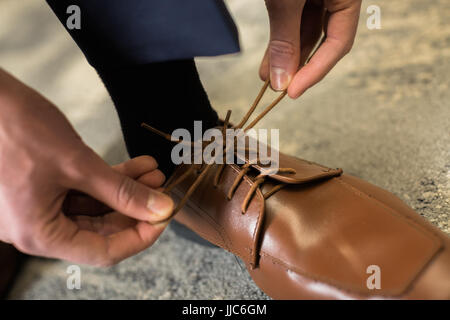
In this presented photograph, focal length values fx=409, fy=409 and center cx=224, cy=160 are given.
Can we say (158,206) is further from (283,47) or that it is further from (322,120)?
(322,120)

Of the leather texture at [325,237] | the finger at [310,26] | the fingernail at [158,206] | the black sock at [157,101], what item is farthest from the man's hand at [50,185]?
the finger at [310,26]

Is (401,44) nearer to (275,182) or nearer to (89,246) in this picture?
(275,182)

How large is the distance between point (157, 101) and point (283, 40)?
250mm

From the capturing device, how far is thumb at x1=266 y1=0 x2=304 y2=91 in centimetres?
65

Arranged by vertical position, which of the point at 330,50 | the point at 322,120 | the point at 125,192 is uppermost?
the point at 330,50

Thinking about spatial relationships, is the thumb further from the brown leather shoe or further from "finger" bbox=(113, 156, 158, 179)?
"finger" bbox=(113, 156, 158, 179)

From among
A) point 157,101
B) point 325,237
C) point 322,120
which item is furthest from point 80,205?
point 322,120

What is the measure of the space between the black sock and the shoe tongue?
180 millimetres

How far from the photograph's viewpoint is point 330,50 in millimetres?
720

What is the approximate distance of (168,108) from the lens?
76cm

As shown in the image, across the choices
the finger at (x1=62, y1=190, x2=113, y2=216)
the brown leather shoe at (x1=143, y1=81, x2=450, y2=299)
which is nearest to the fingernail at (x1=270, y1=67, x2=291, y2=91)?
the brown leather shoe at (x1=143, y1=81, x2=450, y2=299)
